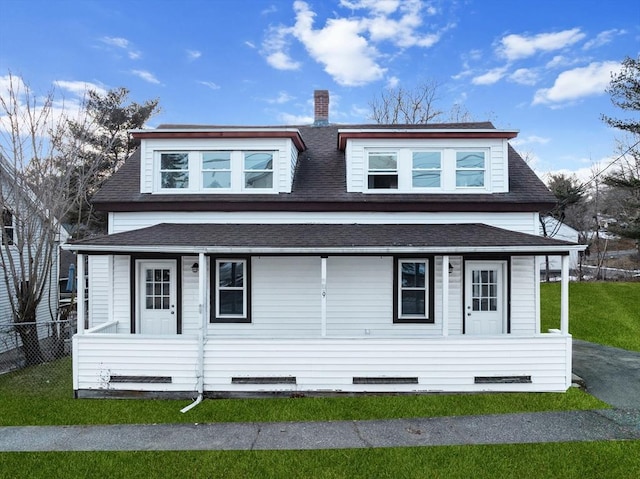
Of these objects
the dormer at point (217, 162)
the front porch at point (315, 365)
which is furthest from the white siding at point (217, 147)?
the front porch at point (315, 365)

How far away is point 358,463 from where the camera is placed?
4.94m

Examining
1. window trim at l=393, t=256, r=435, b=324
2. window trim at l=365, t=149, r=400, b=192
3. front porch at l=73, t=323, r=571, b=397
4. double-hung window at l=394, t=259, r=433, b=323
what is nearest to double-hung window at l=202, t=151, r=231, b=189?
window trim at l=365, t=149, r=400, b=192

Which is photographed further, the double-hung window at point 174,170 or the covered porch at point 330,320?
the double-hung window at point 174,170

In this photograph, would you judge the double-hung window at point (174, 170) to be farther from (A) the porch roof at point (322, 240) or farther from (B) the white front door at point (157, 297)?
(B) the white front door at point (157, 297)

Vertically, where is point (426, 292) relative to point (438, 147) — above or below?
below

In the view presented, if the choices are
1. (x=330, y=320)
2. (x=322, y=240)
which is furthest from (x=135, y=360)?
(x=322, y=240)

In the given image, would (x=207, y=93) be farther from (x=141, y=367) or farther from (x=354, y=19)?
(x=141, y=367)

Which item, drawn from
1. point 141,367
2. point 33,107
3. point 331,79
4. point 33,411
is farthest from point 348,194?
point 331,79

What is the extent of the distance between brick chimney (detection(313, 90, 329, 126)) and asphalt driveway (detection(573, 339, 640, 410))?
11292mm

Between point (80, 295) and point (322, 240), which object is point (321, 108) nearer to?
point (322, 240)

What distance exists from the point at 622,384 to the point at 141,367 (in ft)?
32.5

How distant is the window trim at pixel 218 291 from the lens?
30.8ft

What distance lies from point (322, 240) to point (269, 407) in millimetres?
3515

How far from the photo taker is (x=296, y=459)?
505 cm
